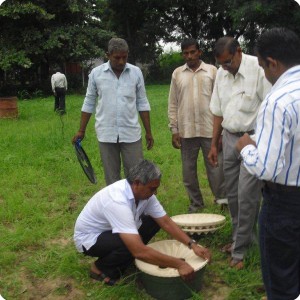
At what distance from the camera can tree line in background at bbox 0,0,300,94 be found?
62.5 ft

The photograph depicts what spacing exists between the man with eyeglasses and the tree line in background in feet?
53.2

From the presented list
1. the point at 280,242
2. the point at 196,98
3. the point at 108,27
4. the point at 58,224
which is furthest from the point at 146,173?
the point at 108,27

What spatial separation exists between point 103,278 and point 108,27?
25795 mm

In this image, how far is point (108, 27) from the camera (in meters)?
27.5

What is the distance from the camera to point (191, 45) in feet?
13.4

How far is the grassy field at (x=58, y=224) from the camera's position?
3117mm

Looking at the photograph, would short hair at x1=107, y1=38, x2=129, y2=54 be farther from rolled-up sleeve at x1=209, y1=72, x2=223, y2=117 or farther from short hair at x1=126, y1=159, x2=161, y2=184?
short hair at x1=126, y1=159, x2=161, y2=184

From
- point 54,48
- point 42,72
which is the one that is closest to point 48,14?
point 54,48

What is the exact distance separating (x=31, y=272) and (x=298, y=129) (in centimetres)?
240

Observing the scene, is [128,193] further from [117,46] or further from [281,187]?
[117,46]

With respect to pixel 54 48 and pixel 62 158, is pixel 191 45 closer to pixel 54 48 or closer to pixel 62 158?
pixel 62 158

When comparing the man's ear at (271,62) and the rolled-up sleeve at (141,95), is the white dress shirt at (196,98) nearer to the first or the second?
the rolled-up sleeve at (141,95)

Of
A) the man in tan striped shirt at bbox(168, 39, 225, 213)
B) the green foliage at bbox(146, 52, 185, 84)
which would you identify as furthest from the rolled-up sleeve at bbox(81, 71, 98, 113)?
the green foliage at bbox(146, 52, 185, 84)

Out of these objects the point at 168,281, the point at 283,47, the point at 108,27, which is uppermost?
the point at 108,27
